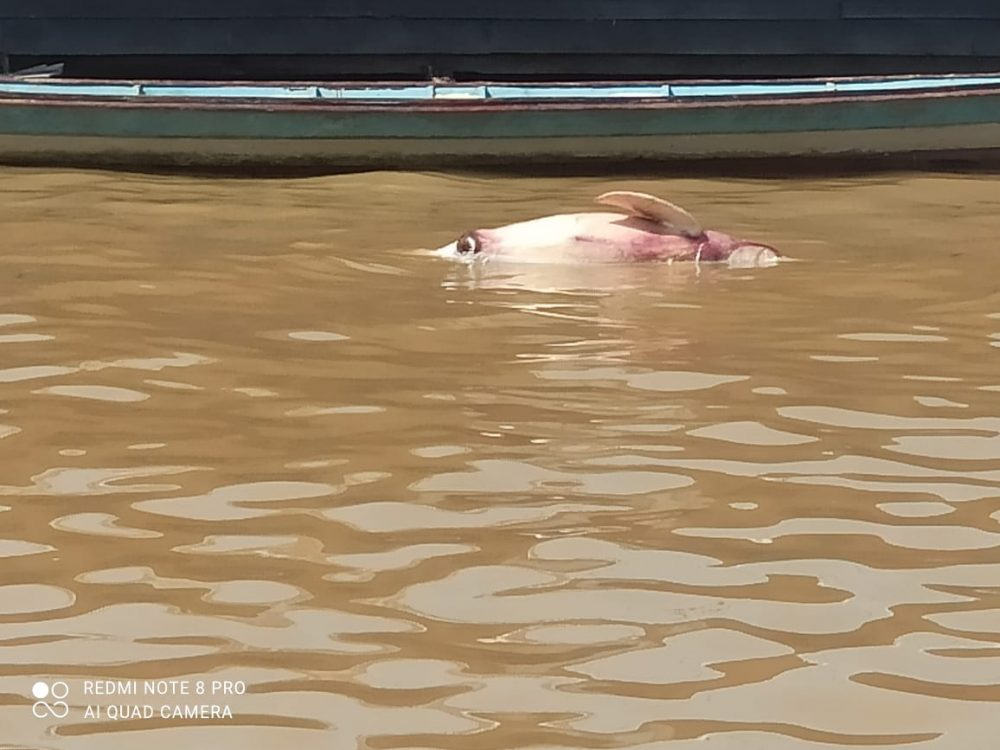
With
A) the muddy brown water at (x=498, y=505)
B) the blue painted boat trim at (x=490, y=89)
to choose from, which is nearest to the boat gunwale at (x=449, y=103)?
the blue painted boat trim at (x=490, y=89)

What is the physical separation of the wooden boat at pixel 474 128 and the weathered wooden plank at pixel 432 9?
1.95 m

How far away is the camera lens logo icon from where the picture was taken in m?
2.87

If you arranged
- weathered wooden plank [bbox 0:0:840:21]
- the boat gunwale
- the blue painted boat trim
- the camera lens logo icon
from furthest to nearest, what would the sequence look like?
weathered wooden plank [bbox 0:0:840:21] → the blue painted boat trim → the boat gunwale → the camera lens logo icon

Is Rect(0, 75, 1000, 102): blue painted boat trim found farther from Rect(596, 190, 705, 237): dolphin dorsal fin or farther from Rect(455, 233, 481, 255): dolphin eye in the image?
Rect(455, 233, 481, 255): dolphin eye

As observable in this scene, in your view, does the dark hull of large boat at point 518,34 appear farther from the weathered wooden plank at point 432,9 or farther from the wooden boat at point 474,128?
the wooden boat at point 474,128

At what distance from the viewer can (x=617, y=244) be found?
7523 mm

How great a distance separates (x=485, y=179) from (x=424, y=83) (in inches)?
74.9

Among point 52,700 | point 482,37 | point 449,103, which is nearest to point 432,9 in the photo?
point 482,37

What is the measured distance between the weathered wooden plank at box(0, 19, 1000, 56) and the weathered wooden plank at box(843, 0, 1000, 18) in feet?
0.23

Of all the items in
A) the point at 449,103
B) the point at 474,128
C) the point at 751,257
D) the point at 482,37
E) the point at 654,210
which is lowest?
the point at 751,257

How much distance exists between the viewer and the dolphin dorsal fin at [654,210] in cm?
734

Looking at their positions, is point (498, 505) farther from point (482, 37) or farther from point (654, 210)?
point (482, 37)

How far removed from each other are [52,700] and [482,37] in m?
10.6

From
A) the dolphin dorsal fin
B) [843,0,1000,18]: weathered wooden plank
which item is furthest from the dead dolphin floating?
[843,0,1000,18]: weathered wooden plank
